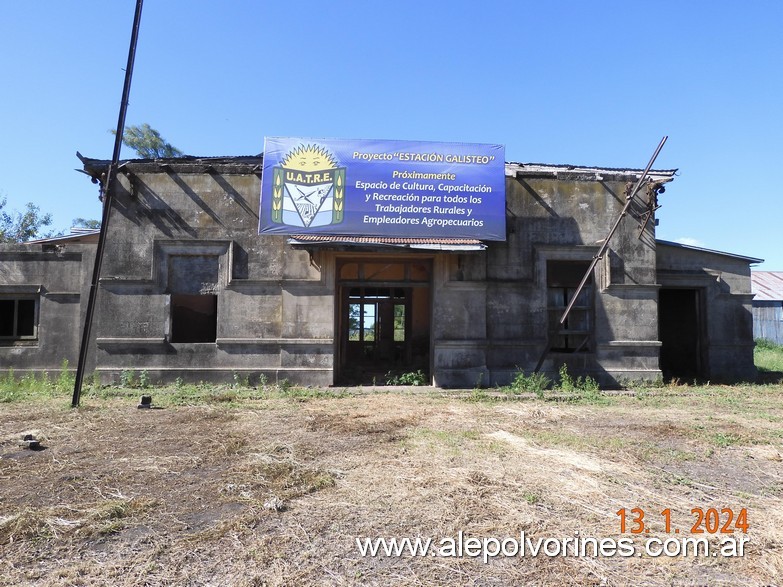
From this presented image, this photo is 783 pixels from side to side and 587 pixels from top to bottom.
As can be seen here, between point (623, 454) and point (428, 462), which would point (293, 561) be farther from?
point (623, 454)

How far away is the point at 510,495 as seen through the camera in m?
4.17

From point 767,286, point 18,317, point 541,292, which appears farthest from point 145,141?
point 767,286

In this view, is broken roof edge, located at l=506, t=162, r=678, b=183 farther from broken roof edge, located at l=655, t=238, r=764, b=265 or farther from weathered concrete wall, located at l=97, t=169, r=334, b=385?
weathered concrete wall, located at l=97, t=169, r=334, b=385

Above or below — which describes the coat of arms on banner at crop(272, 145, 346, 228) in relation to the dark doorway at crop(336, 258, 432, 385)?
above

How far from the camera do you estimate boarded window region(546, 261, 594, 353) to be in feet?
38.5

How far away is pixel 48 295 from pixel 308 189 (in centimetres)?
692

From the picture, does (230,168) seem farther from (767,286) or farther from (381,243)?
(767,286)

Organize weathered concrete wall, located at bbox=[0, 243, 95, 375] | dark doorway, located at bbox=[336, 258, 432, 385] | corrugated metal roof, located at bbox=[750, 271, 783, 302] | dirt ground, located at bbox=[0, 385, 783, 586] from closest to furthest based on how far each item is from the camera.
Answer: dirt ground, located at bbox=[0, 385, 783, 586] → weathered concrete wall, located at bbox=[0, 243, 95, 375] → dark doorway, located at bbox=[336, 258, 432, 385] → corrugated metal roof, located at bbox=[750, 271, 783, 302]

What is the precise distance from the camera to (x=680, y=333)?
1419 cm

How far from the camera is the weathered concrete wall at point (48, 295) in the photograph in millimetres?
11516

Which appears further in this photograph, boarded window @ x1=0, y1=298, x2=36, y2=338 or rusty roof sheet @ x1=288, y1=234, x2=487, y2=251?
boarded window @ x1=0, y1=298, x2=36, y2=338

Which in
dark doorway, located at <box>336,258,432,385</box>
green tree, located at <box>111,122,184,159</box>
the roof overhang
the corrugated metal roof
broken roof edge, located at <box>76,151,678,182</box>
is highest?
green tree, located at <box>111,122,184,159</box>

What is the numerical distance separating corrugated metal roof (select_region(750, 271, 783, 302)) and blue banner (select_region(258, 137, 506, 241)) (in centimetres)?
1973

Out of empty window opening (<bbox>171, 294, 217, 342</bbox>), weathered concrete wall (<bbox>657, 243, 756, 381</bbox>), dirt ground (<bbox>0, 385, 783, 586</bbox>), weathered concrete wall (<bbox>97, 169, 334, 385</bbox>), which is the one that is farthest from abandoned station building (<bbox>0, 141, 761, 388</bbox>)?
dirt ground (<bbox>0, 385, 783, 586</bbox>)
